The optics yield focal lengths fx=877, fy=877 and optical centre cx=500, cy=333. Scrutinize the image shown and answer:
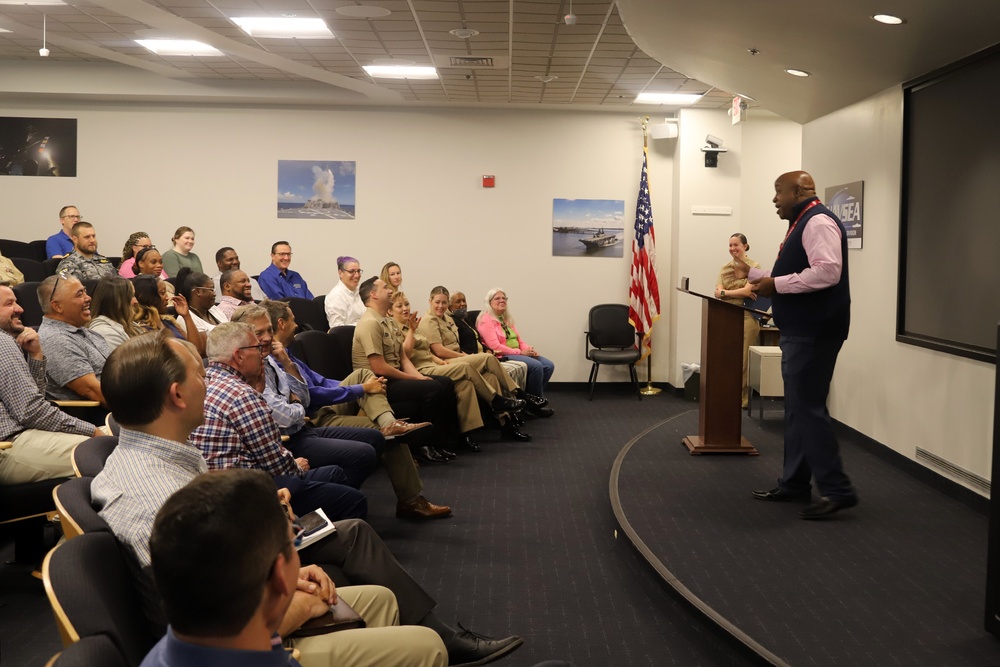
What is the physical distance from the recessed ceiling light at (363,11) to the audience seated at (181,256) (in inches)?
137

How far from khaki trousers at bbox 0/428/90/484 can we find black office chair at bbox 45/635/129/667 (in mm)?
2591

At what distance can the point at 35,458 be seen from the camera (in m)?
3.82

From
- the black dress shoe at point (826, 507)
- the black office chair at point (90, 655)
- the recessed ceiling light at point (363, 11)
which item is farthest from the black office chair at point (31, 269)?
the black office chair at point (90, 655)

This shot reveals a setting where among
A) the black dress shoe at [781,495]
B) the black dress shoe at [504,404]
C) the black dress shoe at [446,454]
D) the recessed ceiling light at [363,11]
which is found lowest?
the black dress shoe at [446,454]

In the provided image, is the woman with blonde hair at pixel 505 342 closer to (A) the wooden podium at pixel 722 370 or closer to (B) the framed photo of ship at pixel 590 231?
(B) the framed photo of ship at pixel 590 231

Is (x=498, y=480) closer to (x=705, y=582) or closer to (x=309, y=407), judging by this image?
(x=309, y=407)

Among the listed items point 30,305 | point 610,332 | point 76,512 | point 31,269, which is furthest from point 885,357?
point 31,269

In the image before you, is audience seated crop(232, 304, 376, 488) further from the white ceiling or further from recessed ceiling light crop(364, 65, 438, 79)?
recessed ceiling light crop(364, 65, 438, 79)

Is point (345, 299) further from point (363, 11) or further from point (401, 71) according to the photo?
point (363, 11)

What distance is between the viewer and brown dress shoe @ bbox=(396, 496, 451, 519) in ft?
16.9

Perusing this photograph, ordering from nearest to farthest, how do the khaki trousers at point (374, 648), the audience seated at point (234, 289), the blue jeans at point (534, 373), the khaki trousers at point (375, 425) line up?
the khaki trousers at point (374, 648), the khaki trousers at point (375, 425), the audience seated at point (234, 289), the blue jeans at point (534, 373)

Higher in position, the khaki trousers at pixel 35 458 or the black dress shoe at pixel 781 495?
the khaki trousers at pixel 35 458

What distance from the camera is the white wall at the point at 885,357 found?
199 inches

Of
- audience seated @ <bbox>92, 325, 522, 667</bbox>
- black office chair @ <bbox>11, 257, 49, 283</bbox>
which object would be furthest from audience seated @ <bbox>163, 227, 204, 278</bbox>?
audience seated @ <bbox>92, 325, 522, 667</bbox>
